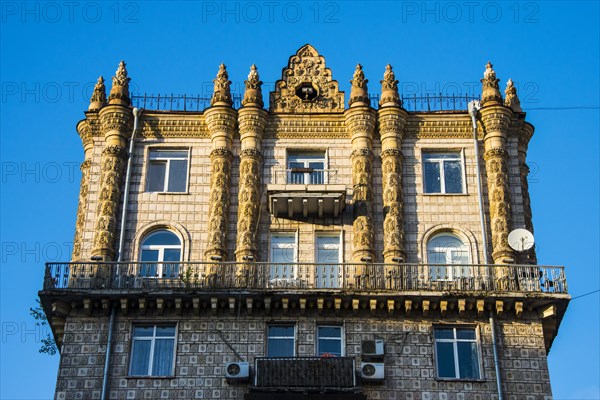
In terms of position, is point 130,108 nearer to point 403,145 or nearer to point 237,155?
point 237,155

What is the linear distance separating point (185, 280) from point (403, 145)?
849 cm

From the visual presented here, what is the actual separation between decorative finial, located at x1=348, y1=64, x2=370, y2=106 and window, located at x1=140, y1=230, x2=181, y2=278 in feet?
24.3

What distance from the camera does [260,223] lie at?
110 ft

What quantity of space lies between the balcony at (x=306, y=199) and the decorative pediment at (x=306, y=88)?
8.61 feet

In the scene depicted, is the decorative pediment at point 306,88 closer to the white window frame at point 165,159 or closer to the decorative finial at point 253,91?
the decorative finial at point 253,91

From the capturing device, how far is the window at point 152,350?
1212 inches

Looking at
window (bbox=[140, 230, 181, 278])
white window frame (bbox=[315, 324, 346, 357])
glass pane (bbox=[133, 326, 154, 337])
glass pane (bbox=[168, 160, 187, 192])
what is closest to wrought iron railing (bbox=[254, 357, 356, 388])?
white window frame (bbox=[315, 324, 346, 357])

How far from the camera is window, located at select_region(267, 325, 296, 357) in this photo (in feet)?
102

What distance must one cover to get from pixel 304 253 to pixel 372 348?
→ 4.10 metres

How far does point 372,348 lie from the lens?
30578 millimetres

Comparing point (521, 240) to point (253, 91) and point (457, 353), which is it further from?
point (253, 91)

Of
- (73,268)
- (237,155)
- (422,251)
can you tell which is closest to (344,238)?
(422,251)

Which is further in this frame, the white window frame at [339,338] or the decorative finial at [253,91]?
the decorative finial at [253,91]

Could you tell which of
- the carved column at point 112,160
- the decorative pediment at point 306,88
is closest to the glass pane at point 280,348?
the carved column at point 112,160
